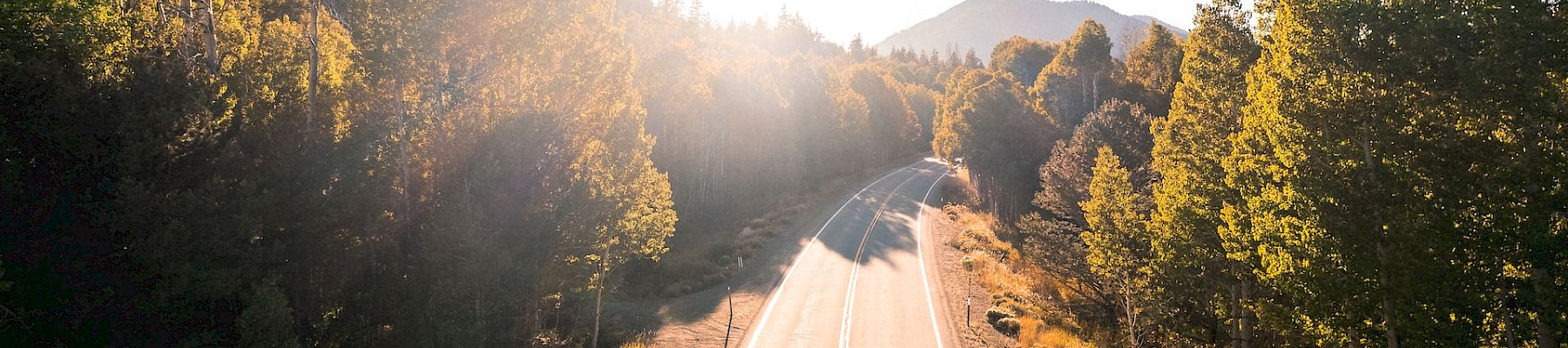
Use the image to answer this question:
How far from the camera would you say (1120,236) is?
1922 centimetres

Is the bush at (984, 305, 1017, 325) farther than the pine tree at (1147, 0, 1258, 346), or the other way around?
the bush at (984, 305, 1017, 325)

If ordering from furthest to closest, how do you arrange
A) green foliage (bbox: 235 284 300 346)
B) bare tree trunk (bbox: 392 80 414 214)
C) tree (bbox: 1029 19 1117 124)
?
tree (bbox: 1029 19 1117 124) → bare tree trunk (bbox: 392 80 414 214) → green foliage (bbox: 235 284 300 346)

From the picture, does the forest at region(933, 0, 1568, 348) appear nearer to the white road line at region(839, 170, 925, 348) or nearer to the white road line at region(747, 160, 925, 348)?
the white road line at region(839, 170, 925, 348)

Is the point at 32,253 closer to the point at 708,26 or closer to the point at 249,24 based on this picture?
the point at 249,24

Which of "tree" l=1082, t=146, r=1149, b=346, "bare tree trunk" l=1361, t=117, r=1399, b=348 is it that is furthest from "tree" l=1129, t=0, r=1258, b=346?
"bare tree trunk" l=1361, t=117, r=1399, b=348

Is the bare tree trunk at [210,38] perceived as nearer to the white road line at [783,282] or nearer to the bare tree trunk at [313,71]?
the bare tree trunk at [313,71]

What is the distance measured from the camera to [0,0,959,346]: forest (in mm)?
9641

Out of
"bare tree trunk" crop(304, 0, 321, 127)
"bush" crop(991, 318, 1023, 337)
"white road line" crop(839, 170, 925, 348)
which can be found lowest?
"bush" crop(991, 318, 1023, 337)

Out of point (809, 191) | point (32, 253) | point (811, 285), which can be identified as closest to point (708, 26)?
point (809, 191)

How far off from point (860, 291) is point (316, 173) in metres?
20.6

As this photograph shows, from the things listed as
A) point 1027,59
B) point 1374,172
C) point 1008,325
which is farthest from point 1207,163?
point 1027,59

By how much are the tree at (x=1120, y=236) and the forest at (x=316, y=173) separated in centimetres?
1321

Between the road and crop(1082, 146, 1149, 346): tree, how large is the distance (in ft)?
18.3

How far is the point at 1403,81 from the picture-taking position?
9.86 meters
